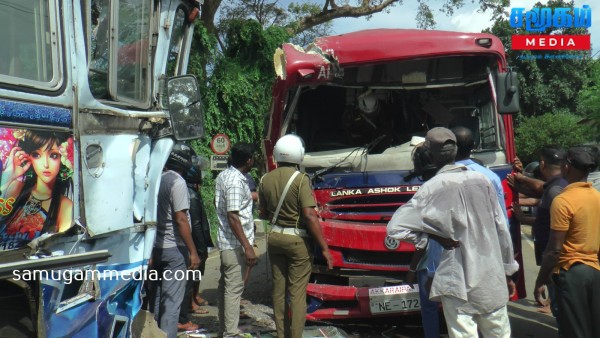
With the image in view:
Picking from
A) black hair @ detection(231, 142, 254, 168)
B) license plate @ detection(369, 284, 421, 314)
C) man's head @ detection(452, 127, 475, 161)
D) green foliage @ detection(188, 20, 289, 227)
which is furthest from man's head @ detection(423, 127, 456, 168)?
green foliage @ detection(188, 20, 289, 227)

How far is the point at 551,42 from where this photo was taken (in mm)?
24453

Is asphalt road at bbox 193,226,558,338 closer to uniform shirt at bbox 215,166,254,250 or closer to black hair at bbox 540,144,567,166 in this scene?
uniform shirt at bbox 215,166,254,250

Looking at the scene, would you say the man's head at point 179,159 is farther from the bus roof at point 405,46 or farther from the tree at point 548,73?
the tree at point 548,73

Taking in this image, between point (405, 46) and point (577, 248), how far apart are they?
2.63 m

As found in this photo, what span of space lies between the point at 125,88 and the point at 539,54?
26.1m

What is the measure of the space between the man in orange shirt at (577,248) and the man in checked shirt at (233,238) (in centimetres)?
236

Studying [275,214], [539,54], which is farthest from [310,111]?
[539,54]

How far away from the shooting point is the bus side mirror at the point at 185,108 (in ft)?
11.5

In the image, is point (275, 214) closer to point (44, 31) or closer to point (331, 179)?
point (331, 179)

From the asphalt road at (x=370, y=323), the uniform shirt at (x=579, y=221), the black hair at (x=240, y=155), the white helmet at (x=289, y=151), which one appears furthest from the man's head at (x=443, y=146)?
the asphalt road at (x=370, y=323)

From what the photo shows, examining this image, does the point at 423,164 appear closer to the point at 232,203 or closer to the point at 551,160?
the point at 551,160

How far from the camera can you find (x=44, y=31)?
103 inches

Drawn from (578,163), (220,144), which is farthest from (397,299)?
(220,144)

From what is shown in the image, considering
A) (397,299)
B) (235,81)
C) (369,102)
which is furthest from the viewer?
(235,81)
